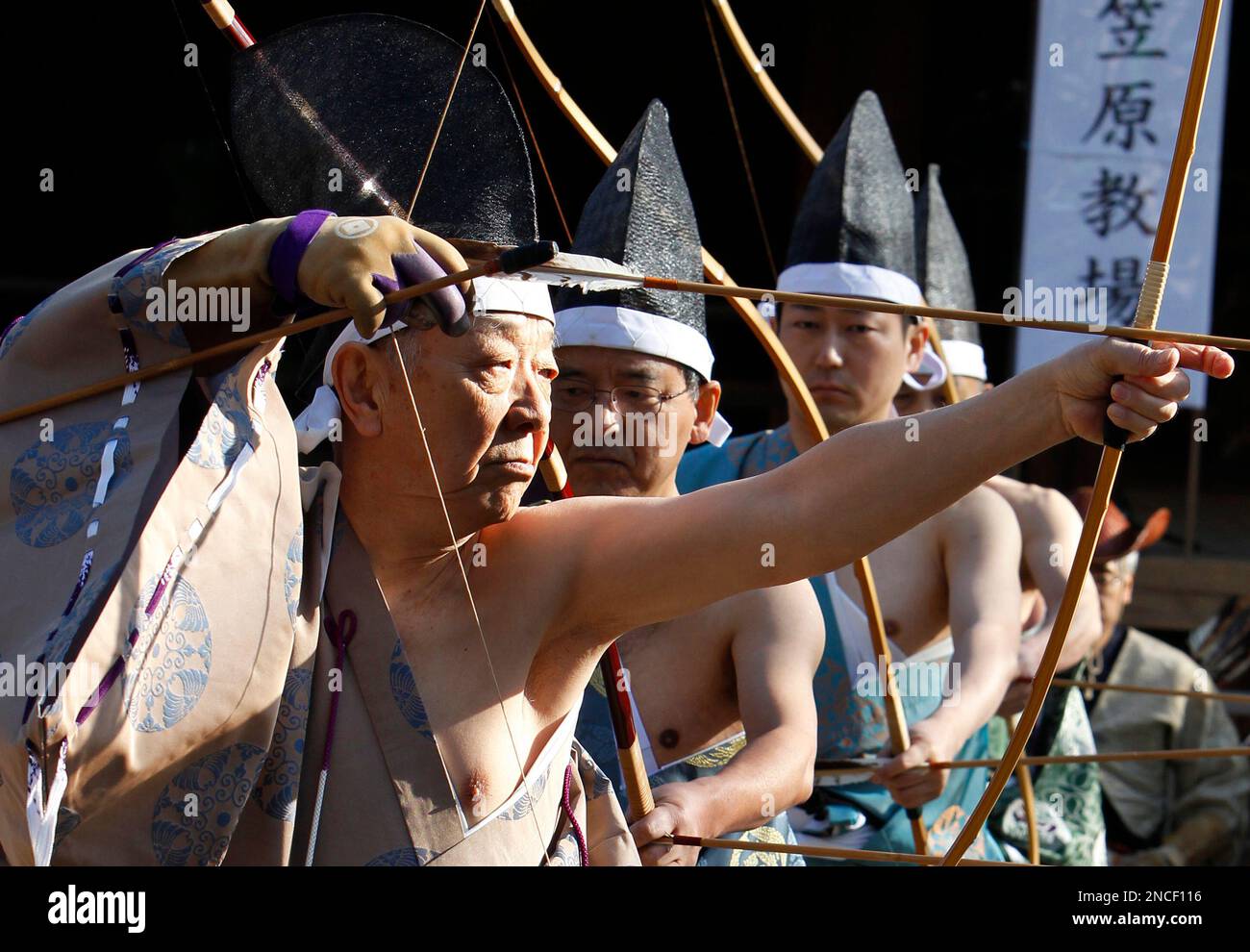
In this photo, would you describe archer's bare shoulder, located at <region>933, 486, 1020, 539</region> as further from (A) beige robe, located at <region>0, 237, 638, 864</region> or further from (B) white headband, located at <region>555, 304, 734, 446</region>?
(A) beige robe, located at <region>0, 237, 638, 864</region>

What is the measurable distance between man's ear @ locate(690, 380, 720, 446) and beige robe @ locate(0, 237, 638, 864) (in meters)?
0.96

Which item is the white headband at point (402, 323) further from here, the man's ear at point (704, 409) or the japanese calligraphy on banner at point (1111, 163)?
the japanese calligraphy on banner at point (1111, 163)

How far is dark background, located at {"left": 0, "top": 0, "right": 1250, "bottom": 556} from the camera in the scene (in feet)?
17.1

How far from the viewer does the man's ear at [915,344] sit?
11.3 ft

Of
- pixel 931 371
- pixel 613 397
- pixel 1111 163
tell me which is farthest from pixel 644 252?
pixel 1111 163

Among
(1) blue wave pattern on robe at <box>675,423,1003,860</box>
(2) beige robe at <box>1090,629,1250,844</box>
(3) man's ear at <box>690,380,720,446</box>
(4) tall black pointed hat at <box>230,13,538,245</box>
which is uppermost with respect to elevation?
(4) tall black pointed hat at <box>230,13,538,245</box>

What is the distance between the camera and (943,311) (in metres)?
1.62

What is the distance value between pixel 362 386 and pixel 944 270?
8.81 ft

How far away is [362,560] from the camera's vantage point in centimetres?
185

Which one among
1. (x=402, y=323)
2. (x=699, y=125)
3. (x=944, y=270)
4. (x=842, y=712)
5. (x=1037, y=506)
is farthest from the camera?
(x=699, y=125)

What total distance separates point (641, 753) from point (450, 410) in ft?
2.76

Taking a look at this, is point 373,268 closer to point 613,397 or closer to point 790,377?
point 613,397

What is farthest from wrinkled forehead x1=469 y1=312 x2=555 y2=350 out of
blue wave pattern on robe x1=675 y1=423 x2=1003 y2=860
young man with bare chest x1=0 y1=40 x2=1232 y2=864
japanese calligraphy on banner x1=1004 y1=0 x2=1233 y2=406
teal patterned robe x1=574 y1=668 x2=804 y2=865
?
japanese calligraphy on banner x1=1004 y1=0 x2=1233 y2=406

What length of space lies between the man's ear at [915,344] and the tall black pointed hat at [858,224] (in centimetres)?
7
